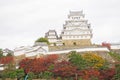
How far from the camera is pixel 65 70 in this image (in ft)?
143

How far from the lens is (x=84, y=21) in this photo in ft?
226

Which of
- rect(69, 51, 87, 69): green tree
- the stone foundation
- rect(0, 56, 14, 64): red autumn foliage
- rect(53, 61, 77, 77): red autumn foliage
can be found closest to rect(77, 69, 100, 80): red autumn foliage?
rect(53, 61, 77, 77): red autumn foliage

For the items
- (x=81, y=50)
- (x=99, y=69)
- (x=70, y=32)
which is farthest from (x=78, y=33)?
(x=99, y=69)

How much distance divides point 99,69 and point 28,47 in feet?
52.8

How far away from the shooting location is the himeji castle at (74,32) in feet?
216

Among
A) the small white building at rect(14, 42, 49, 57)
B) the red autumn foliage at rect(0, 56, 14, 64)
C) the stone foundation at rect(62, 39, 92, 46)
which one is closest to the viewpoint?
the red autumn foliage at rect(0, 56, 14, 64)

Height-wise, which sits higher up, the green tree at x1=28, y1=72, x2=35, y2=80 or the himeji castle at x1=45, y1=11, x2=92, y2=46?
the himeji castle at x1=45, y1=11, x2=92, y2=46

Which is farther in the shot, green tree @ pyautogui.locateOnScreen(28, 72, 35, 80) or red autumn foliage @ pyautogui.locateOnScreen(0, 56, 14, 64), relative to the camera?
red autumn foliage @ pyautogui.locateOnScreen(0, 56, 14, 64)

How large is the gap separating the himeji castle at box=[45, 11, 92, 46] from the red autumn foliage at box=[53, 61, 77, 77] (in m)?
19.6

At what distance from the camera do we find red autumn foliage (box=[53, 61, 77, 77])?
142 feet

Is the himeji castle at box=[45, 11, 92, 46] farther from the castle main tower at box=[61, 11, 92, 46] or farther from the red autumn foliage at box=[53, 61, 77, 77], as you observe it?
the red autumn foliage at box=[53, 61, 77, 77]

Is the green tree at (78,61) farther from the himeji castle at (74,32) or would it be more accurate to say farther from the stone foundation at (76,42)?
the stone foundation at (76,42)

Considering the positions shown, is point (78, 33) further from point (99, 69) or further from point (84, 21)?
point (99, 69)

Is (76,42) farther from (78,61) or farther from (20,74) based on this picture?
(20,74)
